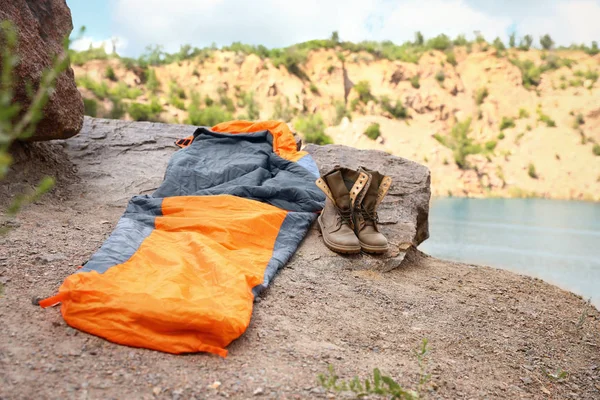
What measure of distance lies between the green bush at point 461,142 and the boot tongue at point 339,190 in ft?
34.4

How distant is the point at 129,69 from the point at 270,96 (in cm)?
468

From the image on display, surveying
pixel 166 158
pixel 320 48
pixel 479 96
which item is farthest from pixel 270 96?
pixel 166 158

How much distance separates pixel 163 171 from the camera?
294cm

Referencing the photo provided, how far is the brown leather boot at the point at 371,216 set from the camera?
2082 mm

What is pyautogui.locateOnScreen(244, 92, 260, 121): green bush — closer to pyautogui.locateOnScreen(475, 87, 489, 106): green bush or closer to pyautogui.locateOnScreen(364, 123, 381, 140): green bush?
pyautogui.locateOnScreen(364, 123, 381, 140): green bush

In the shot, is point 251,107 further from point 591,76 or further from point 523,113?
point 591,76

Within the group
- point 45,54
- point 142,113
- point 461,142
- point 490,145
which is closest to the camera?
point 45,54

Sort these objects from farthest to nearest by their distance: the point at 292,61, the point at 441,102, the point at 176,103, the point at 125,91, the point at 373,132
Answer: the point at 292,61 → the point at 441,102 → the point at 176,103 → the point at 125,91 → the point at 373,132

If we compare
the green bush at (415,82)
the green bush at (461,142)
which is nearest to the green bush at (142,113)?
the green bush at (461,142)

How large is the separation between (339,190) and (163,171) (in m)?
1.31

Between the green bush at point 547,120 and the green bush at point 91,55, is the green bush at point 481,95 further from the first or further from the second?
the green bush at point 91,55

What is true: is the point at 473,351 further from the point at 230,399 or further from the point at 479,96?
the point at 479,96

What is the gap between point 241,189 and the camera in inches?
90.7

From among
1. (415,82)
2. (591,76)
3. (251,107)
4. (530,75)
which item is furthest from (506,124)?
(251,107)
